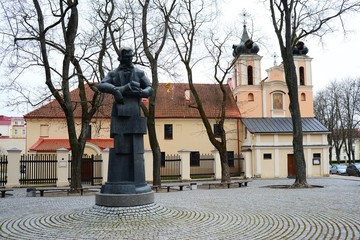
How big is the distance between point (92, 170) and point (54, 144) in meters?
7.09

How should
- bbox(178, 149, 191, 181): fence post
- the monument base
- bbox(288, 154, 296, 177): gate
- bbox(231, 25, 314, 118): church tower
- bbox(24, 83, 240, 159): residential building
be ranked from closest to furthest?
1. the monument base
2. bbox(178, 149, 191, 181): fence post
3. bbox(288, 154, 296, 177): gate
4. bbox(24, 83, 240, 159): residential building
5. bbox(231, 25, 314, 118): church tower

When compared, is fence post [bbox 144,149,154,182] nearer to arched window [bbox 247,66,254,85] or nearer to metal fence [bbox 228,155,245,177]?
metal fence [bbox 228,155,245,177]

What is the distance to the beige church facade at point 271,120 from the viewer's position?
1201 inches

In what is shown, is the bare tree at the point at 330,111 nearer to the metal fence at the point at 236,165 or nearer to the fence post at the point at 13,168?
the metal fence at the point at 236,165

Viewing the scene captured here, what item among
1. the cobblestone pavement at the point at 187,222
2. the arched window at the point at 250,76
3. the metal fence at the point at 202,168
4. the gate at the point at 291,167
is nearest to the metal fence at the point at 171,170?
the metal fence at the point at 202,168

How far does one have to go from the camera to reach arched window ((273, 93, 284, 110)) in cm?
3459

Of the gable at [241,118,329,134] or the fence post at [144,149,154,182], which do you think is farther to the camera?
the gable at [241,118,329,134]

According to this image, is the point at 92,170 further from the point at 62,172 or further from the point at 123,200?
the point at 123,200

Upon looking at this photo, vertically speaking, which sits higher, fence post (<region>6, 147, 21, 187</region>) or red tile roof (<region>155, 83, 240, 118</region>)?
red tile roof (<region>155, 83, 240, 118</region>)

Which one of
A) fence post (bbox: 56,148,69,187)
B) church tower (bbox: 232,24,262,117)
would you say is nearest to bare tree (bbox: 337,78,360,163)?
church tower (bbox: 232,24,262,117)

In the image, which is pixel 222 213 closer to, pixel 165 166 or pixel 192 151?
pixel 165 166

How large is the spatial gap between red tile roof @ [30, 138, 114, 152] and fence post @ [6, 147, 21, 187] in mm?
6297

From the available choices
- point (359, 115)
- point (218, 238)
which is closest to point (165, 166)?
point (218, 238)

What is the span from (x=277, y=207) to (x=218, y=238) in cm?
452
